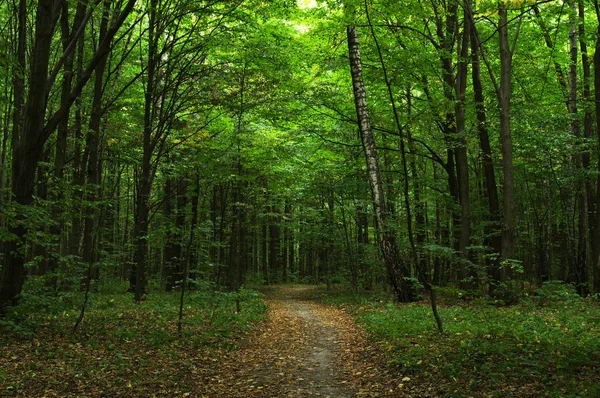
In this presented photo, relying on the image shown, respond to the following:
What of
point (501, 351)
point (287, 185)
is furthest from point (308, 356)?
point (287, 185)

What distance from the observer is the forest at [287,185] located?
6.32 metres

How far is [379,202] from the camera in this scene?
1329cm

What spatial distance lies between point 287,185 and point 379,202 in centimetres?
746

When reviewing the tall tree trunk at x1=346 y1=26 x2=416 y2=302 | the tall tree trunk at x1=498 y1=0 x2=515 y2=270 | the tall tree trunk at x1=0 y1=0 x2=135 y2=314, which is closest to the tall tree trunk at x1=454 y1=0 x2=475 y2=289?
the tall tree trunk at x1=498 y1=0 x2=515 y2=270

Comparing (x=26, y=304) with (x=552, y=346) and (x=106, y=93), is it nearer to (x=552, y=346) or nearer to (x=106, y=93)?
(x=552, y=346)

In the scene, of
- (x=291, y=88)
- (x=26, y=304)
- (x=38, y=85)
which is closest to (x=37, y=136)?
(x=38, y=85)

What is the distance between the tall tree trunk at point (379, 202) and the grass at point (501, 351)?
305 cm

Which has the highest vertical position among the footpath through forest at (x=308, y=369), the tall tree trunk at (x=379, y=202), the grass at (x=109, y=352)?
the tall tree trunk at (x=379, y=202)

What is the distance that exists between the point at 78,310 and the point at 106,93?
8700mm

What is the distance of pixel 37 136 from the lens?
7.76 m

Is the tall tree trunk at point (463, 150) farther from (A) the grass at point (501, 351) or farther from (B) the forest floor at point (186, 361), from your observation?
(B) the forest floor at point (186, 361)

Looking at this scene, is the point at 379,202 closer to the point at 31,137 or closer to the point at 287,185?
the point at 287,185

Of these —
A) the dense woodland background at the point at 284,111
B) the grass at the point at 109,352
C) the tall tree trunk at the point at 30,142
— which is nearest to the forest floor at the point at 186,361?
the grass at the point at 109,352

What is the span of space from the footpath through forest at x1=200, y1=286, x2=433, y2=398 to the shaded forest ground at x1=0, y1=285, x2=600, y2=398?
0.07 ft
